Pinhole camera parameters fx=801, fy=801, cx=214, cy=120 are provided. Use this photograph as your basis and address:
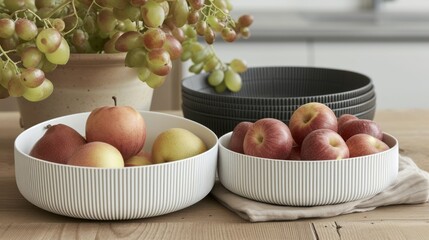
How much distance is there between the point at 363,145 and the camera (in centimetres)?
110

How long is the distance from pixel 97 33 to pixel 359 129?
455mm

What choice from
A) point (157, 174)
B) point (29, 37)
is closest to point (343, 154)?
point (157, 174)

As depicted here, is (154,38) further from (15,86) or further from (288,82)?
(288,82)

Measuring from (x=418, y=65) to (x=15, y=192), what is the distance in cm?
203

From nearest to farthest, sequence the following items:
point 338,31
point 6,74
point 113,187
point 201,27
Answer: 1. point 113,187
2. point 6,74
3. point 201,27
4. point 338,31

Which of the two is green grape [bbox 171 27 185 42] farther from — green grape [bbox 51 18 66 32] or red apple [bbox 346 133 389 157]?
red apple [bbox 346 133 389 157]

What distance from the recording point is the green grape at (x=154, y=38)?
109 cm

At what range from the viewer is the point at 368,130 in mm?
1149

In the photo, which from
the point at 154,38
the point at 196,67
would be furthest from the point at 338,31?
the point at 154,38

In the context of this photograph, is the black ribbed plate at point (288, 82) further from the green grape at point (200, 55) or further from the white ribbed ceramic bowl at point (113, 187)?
the white ribbed ceramic bowl at point (113, 187)

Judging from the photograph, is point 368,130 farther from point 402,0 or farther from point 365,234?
point 402,0

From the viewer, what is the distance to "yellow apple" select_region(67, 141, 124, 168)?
3.41ft

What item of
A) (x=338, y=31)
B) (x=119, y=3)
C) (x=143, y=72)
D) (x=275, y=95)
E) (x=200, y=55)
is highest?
(x=119, y=3)

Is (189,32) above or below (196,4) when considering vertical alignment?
below
